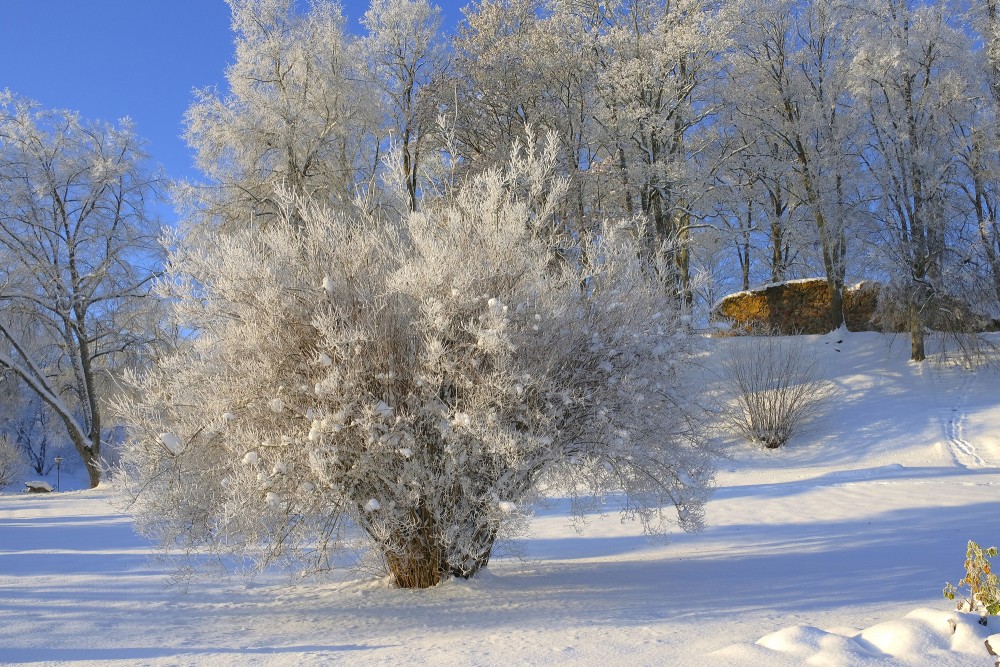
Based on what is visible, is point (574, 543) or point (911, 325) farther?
point (911, 325)

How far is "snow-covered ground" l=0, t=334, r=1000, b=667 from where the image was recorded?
483 cm

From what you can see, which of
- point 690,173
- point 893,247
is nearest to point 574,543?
point 690,173

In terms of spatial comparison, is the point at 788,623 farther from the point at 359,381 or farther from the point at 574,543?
the point at 574,543

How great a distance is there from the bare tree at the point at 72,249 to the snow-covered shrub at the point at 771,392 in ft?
50.3

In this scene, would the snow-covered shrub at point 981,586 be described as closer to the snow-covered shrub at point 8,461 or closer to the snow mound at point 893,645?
the snow mound at point 893,645

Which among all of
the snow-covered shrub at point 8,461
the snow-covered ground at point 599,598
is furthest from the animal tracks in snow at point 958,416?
the snow-covered shrub at point 8,461

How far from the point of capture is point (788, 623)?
18.0ft

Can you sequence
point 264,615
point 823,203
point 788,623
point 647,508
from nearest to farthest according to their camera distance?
1. point 788,623
2. point 264,615
3. point 647,508
4. point 823,203

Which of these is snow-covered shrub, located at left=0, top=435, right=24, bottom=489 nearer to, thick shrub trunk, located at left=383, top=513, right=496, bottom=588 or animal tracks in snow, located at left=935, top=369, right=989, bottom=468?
thick shrub trunk, located at left=383, top=513, right=496, bottom=588

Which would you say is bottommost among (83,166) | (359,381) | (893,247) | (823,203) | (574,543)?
(574,543)

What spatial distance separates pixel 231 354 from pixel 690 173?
16.3 m

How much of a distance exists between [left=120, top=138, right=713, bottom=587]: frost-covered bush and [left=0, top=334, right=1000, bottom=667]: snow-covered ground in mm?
739

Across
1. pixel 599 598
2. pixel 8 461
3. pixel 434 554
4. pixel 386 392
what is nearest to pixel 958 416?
pixel 599 598

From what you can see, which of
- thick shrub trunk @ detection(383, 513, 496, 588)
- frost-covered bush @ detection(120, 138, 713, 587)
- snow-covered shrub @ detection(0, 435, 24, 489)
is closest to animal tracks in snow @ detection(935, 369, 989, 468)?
frost-covered bush @ detection(120, 138, 713, 587)
